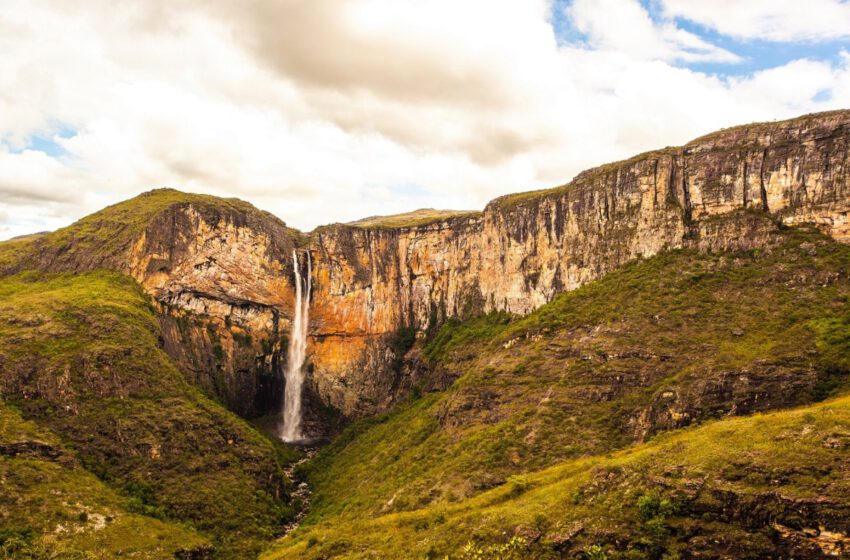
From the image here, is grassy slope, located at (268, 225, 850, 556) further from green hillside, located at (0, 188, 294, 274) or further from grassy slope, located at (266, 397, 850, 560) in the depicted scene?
green hillside, located at (0, 188, 294, 274)

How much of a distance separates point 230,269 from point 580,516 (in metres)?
83.3

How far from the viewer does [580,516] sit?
3559 centimetres

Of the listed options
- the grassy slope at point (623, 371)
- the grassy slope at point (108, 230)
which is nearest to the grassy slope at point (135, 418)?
the grassy slope at point (623, 371)

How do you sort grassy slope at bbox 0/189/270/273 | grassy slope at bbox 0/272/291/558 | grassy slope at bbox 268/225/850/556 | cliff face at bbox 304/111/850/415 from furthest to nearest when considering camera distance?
grassy slope at bbox 0/189/270/273 → cliff face at bbox 304/111/850/415 → grassy slope at bbox 0/272/291/558 → grassy slope at bbox 268/225/850/556

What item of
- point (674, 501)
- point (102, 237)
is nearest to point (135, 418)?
point (102, 237)

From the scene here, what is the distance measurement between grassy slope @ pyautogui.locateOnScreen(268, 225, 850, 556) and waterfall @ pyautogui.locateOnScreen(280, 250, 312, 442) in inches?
1226

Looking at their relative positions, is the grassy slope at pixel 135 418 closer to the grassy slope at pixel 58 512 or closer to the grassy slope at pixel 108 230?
the grassy slope at pixel 58 512

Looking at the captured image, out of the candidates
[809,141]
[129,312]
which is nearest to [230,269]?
[129,312]

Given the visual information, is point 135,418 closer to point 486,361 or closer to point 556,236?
point 486,361

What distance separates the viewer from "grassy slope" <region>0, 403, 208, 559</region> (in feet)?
153

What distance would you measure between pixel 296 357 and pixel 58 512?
61331 millimetres

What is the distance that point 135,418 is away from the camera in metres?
65.1

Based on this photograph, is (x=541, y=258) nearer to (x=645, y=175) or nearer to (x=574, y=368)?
(x=645, y=175)

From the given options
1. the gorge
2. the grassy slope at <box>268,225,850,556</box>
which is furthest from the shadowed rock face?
the grassy slope at <box>268,225,850,556</box>
